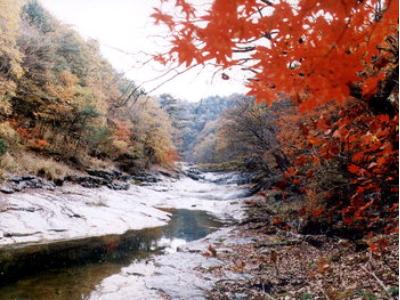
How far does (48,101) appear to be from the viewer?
24781 mm

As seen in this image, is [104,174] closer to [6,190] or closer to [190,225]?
[190,225]

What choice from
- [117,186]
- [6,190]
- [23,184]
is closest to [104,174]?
[117,186]

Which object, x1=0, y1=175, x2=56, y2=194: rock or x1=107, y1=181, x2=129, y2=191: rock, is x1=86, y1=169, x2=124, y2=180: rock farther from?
x1=0, y1=175, x2=56, y2=194: rock

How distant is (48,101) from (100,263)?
17145 mm

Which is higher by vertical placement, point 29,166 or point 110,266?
point 29,166

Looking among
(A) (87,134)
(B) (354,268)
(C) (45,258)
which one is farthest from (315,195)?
(A) (87,134)

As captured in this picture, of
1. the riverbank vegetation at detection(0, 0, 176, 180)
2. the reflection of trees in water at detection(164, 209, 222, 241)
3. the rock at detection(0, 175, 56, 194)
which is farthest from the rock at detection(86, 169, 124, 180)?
the rock at detection(0, 175, 56, 194)

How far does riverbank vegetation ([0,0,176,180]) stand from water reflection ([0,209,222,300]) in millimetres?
7067

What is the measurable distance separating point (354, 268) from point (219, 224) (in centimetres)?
1269

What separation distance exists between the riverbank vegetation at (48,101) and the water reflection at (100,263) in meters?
7.07

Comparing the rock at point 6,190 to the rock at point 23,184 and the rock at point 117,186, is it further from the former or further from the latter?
the rock at point 117,186

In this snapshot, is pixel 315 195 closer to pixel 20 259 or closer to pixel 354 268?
pixel 354 268

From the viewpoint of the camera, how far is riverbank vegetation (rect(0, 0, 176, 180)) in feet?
59.6

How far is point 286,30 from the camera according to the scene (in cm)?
312
